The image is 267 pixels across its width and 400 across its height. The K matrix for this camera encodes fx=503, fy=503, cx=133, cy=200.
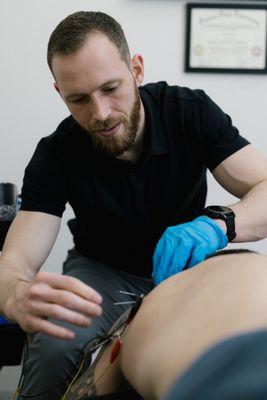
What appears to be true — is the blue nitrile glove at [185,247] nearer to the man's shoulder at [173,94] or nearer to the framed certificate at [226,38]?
the man's shoulder at [173,94]

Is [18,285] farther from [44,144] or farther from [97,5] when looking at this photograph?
[97,5]

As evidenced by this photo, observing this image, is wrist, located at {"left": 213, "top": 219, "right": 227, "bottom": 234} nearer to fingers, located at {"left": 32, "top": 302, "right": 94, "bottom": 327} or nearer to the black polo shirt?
the black polo shirt

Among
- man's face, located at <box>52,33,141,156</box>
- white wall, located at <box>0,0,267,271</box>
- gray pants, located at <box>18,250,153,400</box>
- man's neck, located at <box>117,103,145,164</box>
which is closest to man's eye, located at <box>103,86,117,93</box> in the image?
man's face, located at <box>52,33,141,156</box>

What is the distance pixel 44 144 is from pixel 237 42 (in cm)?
96

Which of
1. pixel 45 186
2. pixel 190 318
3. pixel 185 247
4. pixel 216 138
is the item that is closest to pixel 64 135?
pixel 45 186

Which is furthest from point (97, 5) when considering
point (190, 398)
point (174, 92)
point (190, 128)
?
point (190, 398)

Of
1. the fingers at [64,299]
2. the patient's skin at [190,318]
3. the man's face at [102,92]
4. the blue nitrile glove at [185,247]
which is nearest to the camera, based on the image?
the patient's skin at [190,318]

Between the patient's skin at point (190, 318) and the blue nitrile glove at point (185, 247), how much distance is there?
0.86 ft

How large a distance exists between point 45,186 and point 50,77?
767mm

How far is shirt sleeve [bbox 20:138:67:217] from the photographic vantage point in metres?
1.36

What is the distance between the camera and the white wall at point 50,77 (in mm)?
1952

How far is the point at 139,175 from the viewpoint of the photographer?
137 cm

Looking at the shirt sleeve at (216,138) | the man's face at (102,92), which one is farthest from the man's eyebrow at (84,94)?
the shirt sleeve at (216,138)

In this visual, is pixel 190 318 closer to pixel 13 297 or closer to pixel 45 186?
pixel 13 297
